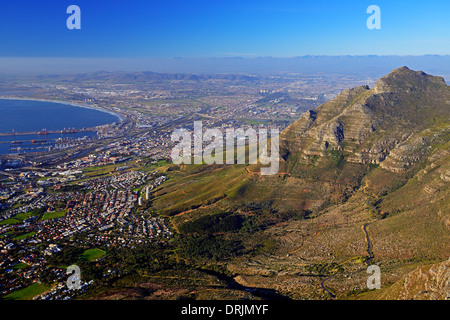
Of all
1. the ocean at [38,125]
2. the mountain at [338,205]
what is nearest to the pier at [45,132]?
the ocean at [38,125]

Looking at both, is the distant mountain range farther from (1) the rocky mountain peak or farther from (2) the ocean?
(2) the ocean

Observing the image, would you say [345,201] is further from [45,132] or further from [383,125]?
[45,132]

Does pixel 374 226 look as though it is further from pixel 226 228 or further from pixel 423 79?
pixel 423 79

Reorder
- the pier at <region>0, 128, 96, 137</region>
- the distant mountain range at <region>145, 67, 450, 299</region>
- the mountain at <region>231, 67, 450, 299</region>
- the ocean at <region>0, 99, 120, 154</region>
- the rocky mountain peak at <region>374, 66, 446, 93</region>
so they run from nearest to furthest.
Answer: the distant mountain range at <region>145, 67, 450, 299</region> → the mountain at <region>231, 67, 450, 299</region> → the rocky mountain peak at <region>374, 66, 446, 93</region> → the ocean at <region>0, 99, 120, 154</region> → the pier at <region>0, 128, 96, 137</region>

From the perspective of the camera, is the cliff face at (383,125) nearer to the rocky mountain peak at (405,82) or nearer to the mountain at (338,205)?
the rocky mountain peak at (405,82)

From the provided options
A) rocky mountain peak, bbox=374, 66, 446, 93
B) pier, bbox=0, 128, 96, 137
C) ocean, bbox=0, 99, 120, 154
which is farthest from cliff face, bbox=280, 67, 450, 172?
pier, bbox=0, 128, 96, 137

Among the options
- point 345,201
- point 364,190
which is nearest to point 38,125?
point 345,201

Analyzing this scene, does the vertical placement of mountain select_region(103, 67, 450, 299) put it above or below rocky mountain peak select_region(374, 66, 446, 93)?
below

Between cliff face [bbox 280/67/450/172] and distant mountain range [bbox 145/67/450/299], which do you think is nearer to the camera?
distant mountain range [bbox 145/67/450/299]
